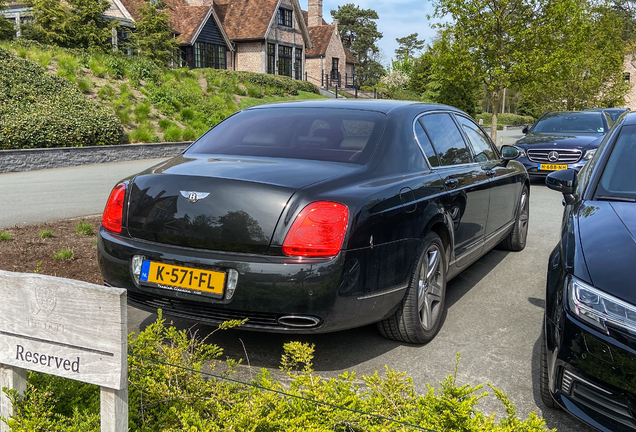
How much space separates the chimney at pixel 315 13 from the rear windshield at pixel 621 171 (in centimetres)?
5499

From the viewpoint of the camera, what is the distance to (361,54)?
80.1 m

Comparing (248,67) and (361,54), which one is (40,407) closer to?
(248,67)

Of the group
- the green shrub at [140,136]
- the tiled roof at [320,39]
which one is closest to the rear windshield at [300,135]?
the green shrub at [140,136]

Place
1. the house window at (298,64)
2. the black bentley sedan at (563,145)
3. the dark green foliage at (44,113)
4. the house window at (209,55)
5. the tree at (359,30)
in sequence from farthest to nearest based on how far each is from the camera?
the tree at (359,30) → the house window at (298,64) → the house window at (209,55) → the dark green foliage at (44,113) → the black bentley sedan at (563,145)

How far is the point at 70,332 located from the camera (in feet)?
6.54

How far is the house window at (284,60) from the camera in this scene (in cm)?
4642

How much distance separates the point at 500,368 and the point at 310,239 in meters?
1.52

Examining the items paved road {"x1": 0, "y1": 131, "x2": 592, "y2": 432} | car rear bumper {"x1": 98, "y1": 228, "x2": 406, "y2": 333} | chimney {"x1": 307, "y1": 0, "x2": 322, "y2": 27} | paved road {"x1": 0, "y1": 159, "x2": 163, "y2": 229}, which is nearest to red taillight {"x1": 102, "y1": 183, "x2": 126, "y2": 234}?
car rear bumper {"x1": 98, "y1": 228, "x2": 406, "y2": 333}

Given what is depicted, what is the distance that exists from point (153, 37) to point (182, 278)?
26561mm

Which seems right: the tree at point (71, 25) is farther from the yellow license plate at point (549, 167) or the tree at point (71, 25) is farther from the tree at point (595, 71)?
the tree at point (595, 71)

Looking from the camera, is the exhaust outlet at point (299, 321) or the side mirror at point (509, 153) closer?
the exhaust outlet at point (299, 321)

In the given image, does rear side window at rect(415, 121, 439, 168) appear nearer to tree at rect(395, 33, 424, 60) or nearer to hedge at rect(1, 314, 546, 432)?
hedge at rect(1, 314, 546, 432)

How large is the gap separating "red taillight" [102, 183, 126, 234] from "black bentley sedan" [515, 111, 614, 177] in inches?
389

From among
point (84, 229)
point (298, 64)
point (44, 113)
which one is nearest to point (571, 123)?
point (84, 229)
